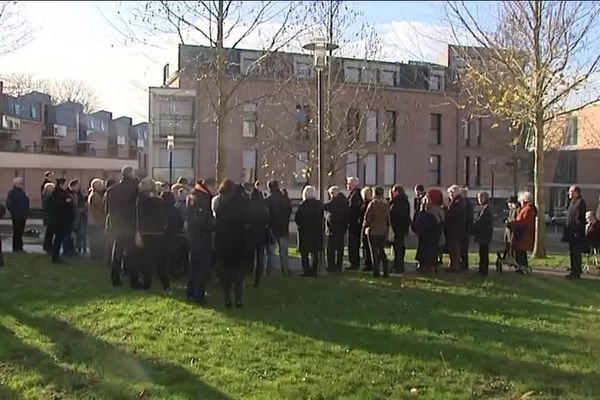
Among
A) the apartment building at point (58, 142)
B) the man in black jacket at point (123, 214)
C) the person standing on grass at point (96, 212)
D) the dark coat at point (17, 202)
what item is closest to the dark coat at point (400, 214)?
the man in black jacket at point (123, 214)

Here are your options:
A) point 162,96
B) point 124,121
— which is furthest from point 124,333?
point 124,121

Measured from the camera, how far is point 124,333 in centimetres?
859

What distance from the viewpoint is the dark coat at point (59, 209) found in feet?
47.8

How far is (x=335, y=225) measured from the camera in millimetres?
13859

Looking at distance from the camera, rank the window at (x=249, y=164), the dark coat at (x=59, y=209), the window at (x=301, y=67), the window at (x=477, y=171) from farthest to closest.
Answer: the window at (x=477, y=171), the window at (x=249, y=164), the window at (x=301, y=67), the dark coat at (x=59, y=209)

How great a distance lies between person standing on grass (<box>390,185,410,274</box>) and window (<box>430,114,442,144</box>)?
3695cm

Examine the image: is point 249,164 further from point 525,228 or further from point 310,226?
point 310,226

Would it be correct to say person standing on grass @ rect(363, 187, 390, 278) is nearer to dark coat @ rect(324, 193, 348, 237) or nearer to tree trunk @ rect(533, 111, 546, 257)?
dark coat @ rect(324, 193, 348, 237)

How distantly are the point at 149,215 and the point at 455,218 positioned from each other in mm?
5787

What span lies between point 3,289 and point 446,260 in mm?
9298

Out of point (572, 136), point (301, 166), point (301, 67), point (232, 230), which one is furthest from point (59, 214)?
point (572, 136)

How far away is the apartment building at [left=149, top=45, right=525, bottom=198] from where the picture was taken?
30.2m

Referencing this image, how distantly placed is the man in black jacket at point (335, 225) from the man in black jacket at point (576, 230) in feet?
13.6

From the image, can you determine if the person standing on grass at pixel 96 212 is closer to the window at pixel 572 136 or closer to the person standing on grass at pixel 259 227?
the person standing on grass at pixel 259 227
